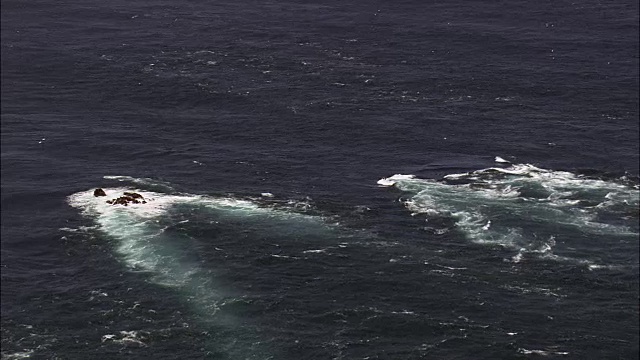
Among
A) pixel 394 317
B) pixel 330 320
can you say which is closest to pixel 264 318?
pixel 330 320

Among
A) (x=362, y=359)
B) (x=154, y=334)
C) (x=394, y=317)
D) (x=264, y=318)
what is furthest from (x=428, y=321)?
(x=154, y=334)

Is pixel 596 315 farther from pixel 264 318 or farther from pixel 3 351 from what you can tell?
pixel 3 351

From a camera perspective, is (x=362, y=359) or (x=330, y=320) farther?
(x=330, y=320)

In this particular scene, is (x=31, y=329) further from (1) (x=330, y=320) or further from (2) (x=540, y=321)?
(2) (x=540, y=321)

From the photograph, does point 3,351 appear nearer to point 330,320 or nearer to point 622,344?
point 330,320

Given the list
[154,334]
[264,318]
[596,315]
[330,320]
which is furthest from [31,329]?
[596,315]

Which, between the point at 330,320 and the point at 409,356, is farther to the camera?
the point at 330,320

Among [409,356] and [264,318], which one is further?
[264,318]
